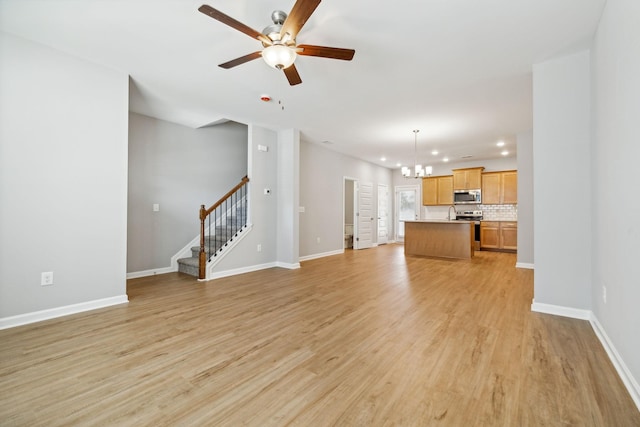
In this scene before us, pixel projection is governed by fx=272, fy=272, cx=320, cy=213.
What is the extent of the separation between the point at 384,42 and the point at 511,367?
9.65ft

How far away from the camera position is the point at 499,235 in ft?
25.5

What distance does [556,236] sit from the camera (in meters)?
2.93

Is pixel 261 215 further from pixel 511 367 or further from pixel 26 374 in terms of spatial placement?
pixel 511 367

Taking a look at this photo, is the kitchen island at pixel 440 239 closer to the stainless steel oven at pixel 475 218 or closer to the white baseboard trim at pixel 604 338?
the stainless steel oven at pixel 475 218

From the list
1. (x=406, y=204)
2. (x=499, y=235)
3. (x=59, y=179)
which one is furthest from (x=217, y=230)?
(x=499, y=235)

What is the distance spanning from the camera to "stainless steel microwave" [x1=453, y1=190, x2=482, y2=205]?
8.27 metres

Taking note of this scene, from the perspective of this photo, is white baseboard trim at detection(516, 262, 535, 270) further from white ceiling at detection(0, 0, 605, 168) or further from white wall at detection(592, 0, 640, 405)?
white wall at detection(592, 0, 640, 405)

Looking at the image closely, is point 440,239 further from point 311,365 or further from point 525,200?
point 311,365

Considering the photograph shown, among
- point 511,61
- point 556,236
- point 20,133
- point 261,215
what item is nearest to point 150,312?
point 20,133

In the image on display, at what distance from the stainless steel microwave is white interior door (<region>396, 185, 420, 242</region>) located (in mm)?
1430

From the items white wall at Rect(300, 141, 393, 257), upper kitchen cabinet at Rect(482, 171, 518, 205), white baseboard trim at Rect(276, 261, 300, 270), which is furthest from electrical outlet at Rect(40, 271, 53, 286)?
upper kitchen cabinet at Rect(482, 171, 518, 205)

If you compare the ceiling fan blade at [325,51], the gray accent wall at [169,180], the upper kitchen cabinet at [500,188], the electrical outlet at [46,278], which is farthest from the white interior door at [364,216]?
the electrical outlet at [46,278]

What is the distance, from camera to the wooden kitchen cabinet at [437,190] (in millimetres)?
8938

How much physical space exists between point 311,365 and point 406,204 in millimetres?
9068
